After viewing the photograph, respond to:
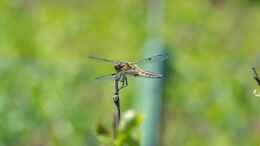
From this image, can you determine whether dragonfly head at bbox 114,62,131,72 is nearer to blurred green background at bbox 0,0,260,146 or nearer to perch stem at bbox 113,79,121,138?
perch stem at bbox 113,79,121,138

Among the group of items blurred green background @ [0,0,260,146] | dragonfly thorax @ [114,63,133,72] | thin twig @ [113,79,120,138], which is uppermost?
blurred green background @ [0,0,260,146]

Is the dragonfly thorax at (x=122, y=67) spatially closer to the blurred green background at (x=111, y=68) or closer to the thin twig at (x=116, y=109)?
the thin twig at (x=116, y=109)

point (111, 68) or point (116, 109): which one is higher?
point (111, 68)

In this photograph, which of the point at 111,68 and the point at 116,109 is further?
the point at 111,68

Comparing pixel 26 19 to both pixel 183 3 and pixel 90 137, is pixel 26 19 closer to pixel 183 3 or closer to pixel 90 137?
pixel 183 3

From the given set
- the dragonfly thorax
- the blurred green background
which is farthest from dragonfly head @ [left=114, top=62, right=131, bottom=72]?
the blurred green background

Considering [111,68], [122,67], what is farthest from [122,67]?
[111,68]

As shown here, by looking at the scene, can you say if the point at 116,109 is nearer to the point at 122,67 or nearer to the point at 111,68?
the point at 122,67

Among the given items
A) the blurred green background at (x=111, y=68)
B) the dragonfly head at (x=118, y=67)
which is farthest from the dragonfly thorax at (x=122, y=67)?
the blurred green background at (x=111, y=68)

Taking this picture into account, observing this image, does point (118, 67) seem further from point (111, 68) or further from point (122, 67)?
point (111, 68)
